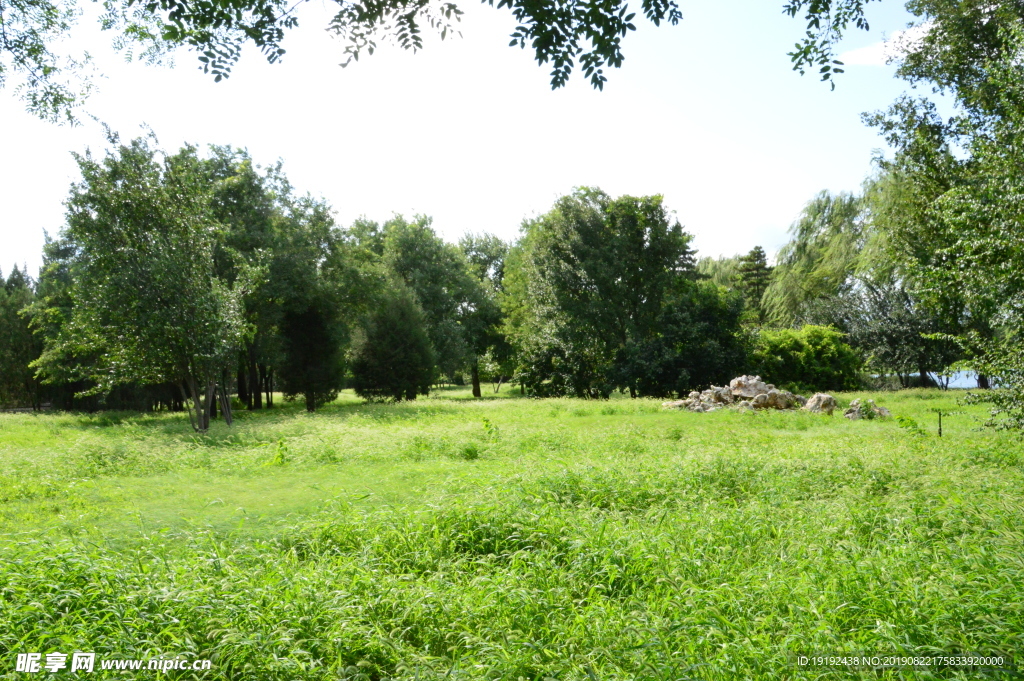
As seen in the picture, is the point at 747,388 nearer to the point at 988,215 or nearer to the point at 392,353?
the point at 988,215

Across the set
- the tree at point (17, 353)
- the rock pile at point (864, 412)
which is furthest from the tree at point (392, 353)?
the rock pile at point (864, 412)

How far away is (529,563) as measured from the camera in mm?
5699

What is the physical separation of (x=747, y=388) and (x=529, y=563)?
17.3 metres

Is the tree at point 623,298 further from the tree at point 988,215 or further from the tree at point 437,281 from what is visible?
the tree at point 988,215

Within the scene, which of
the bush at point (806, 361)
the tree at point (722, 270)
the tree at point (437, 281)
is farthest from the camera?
the tree at point (722, 270)

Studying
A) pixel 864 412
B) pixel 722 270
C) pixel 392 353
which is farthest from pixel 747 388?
pixel 722 270

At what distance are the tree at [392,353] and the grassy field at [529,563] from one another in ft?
65.7

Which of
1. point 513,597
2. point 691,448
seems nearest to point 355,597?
point 513,597

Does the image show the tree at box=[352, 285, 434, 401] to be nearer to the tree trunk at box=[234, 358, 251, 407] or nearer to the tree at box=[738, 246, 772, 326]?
the tree trunk at box=[234, 358, 251, 407]

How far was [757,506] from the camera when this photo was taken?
734 centimetres

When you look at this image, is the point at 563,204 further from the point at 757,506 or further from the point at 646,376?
the point at 757,506

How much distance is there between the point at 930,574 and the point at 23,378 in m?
42.3

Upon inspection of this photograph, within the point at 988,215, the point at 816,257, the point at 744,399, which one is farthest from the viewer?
the point at 816,257

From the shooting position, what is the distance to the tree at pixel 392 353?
30906mm
